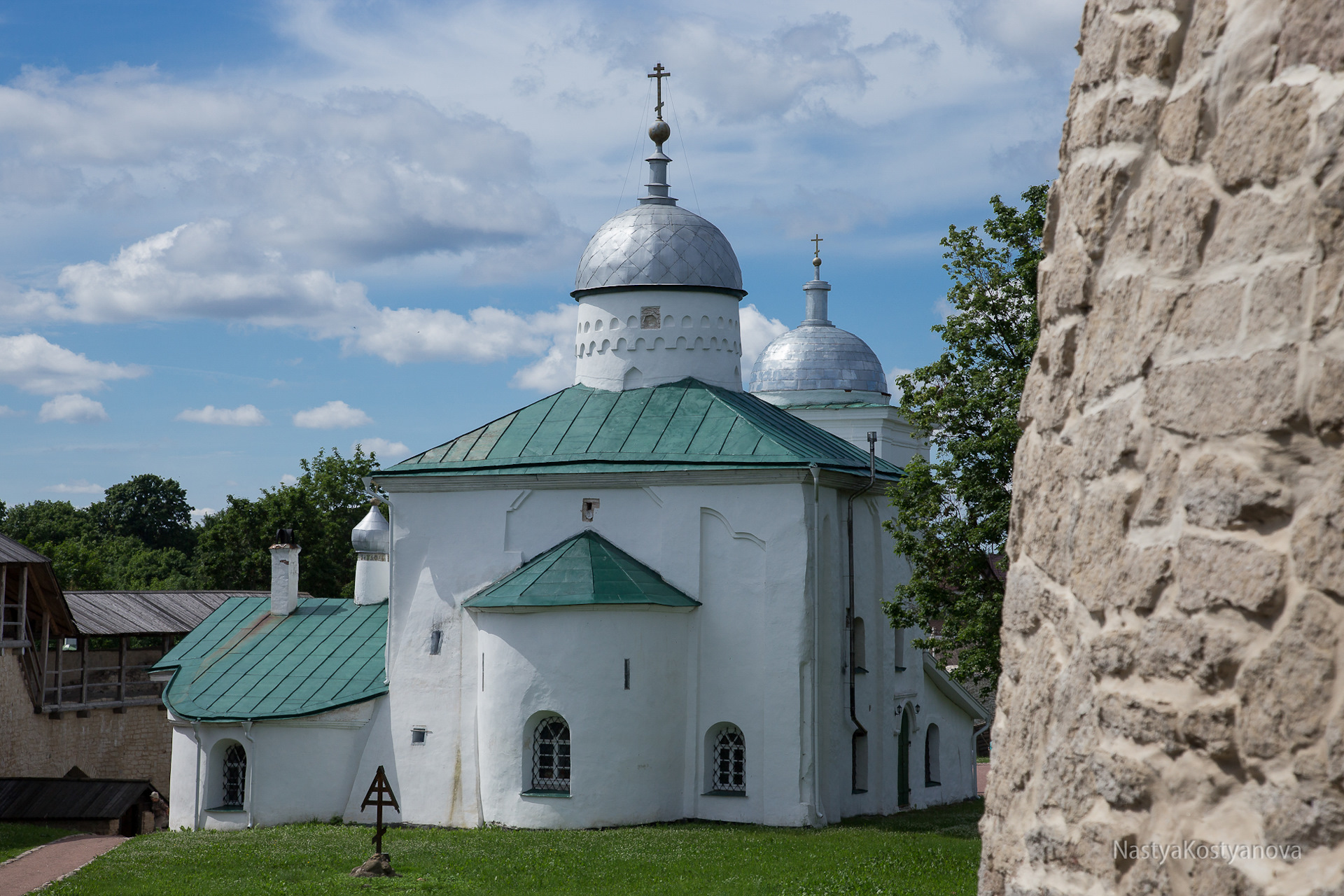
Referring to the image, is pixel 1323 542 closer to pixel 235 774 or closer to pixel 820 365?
pixel 235 774

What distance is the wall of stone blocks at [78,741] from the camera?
29016 mm

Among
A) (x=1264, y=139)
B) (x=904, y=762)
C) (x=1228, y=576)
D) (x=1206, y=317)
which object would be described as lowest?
(x=904, y=762)

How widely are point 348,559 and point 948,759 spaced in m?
26.3

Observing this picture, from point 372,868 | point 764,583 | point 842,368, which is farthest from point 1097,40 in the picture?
point 842,368

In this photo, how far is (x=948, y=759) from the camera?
82.2ft

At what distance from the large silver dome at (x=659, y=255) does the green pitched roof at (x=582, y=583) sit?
5213mm

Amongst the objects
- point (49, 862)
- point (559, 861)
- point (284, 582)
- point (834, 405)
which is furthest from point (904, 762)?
point (834, 405)

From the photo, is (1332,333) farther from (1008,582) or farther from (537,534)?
(537,534)

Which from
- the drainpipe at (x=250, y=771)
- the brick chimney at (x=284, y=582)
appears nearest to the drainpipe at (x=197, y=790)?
the drainpipe at (x=250, y=771)

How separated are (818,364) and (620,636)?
60.4 ft

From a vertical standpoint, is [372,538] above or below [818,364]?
below

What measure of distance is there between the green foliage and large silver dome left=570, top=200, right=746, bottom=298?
2122 centimetres

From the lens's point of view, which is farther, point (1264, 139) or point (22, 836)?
point (22, 836)

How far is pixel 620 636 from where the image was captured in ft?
64.5
